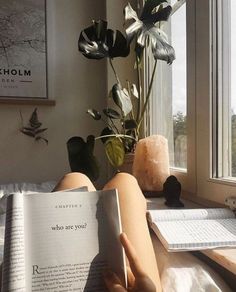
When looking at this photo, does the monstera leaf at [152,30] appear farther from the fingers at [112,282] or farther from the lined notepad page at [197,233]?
the fingers at [112,282]

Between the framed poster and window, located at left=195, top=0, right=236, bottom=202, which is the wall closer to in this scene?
the framed poster

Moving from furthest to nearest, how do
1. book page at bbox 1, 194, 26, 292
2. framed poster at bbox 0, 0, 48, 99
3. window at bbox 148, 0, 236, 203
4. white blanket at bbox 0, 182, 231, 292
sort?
framed poster at bbox 0, 0, 48, 99 < window at bbox 148, 0, 236, 203 < white blanket at bbox 0, 182, 231, 292 < book page at bbox 1, 194, 26, 292

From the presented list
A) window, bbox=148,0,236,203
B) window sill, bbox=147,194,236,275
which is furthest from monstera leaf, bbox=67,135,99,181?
window, bbox=148,0,236,203

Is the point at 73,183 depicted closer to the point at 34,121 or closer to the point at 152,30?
the point at 152,30

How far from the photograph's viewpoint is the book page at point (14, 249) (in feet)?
1.38

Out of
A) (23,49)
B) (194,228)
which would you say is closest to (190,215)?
(194,228)

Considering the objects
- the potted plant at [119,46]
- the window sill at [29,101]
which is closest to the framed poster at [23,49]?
the window sill at [29,101]

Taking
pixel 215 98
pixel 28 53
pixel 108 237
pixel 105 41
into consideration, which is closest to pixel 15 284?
pixel 108 237

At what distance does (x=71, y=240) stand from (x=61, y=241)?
2cm

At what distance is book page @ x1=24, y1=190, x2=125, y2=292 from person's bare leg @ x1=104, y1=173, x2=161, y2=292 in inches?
2.5

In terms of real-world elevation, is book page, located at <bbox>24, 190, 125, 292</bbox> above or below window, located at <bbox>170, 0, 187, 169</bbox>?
below

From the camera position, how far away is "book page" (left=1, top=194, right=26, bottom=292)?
420 mm

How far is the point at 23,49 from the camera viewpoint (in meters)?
1.70

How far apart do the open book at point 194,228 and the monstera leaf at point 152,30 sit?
23.7 inches
